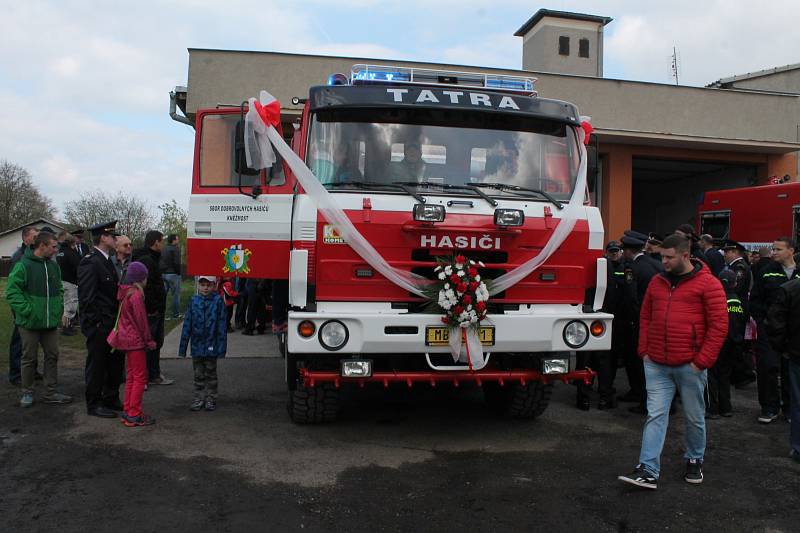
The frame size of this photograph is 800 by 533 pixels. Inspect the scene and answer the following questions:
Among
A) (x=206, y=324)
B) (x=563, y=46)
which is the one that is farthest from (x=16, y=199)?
(x=206, y=324)

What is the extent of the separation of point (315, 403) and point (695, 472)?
125 inches

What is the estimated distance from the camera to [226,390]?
7770 mm

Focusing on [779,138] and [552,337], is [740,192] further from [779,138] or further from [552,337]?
[552,337]

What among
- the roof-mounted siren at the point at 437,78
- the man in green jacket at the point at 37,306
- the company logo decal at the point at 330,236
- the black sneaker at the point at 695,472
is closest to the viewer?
the black sneaker at the point at 695,472

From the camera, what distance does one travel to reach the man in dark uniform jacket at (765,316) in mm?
6375

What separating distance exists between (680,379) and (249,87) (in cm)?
1176

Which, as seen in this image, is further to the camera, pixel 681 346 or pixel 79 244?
pixel 79 244

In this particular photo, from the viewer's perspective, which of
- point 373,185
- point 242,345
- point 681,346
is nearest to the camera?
point 681,346

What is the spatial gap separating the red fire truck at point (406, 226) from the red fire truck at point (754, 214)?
7.81m

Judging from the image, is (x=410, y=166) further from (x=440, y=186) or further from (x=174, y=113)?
(x=174, y=113)

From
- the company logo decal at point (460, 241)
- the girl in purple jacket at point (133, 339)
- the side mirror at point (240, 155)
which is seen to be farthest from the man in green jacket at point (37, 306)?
the company logo decal at point (460, 241)

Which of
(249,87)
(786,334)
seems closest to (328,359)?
(786,334)

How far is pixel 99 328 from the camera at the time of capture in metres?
6.38

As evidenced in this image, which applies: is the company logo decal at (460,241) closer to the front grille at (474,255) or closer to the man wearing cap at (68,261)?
the front grille at (474,255)
